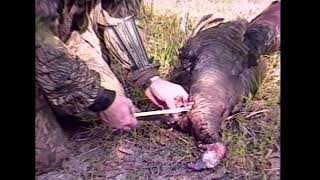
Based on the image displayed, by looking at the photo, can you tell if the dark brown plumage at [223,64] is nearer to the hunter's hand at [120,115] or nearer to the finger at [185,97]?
the finger at [185,97]

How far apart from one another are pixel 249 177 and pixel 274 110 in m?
0.21

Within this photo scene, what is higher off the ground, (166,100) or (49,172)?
(166,100)

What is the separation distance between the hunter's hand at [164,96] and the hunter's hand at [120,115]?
0.06 metres

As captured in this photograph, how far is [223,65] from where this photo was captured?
2.18 m

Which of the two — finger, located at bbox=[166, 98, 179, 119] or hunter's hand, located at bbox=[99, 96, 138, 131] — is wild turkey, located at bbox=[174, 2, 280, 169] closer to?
finger, located at bbox=[166, 98, 179, 119]

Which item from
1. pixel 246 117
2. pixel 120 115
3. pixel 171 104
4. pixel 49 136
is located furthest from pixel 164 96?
pixel 49 136

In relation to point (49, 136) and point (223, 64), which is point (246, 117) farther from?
point (49, 136)

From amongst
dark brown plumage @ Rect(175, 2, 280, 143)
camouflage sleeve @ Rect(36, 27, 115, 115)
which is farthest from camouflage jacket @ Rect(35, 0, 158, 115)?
dark brown plumage @ Rect(175, 2, 280, 143)

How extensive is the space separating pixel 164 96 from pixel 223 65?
19cm
